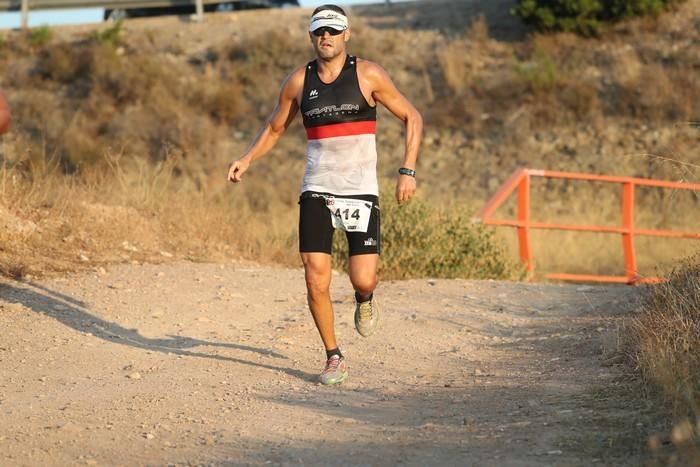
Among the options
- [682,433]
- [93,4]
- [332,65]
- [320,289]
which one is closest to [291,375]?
[320,289]

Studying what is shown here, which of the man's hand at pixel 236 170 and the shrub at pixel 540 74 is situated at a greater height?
the shrub at pixel 540 74

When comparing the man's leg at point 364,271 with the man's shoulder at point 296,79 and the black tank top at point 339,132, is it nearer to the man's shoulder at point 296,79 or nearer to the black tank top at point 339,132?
the black tank top at point 339,132

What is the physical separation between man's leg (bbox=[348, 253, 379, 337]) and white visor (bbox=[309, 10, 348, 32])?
4.66ft

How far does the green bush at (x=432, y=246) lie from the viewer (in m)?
14.0

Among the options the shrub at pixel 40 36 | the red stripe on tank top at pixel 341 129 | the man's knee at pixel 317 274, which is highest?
the shrub at pixel 40 36

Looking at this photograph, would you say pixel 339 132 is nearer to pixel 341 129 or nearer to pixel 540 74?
pixel 341 129

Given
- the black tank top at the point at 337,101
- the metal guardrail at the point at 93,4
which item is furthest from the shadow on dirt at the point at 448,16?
the black tank top at the point at 337,101

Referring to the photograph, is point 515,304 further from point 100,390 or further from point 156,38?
point 156,38

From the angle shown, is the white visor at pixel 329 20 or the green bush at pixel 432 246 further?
the green bush at pixel 432 246

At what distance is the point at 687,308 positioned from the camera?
7.80 meters

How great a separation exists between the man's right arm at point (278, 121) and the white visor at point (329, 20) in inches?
13.1

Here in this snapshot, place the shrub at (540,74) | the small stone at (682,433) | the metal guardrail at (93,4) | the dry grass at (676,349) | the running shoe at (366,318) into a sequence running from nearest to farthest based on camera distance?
the small stone at (682,433) < the dry grass at (676,349) < the running shoe at (366,318) < the shrub at (540,74) < the metal guardrail at (93,4)

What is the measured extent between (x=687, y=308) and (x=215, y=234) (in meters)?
7.53

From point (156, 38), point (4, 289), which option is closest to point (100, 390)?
point (4, 289)
